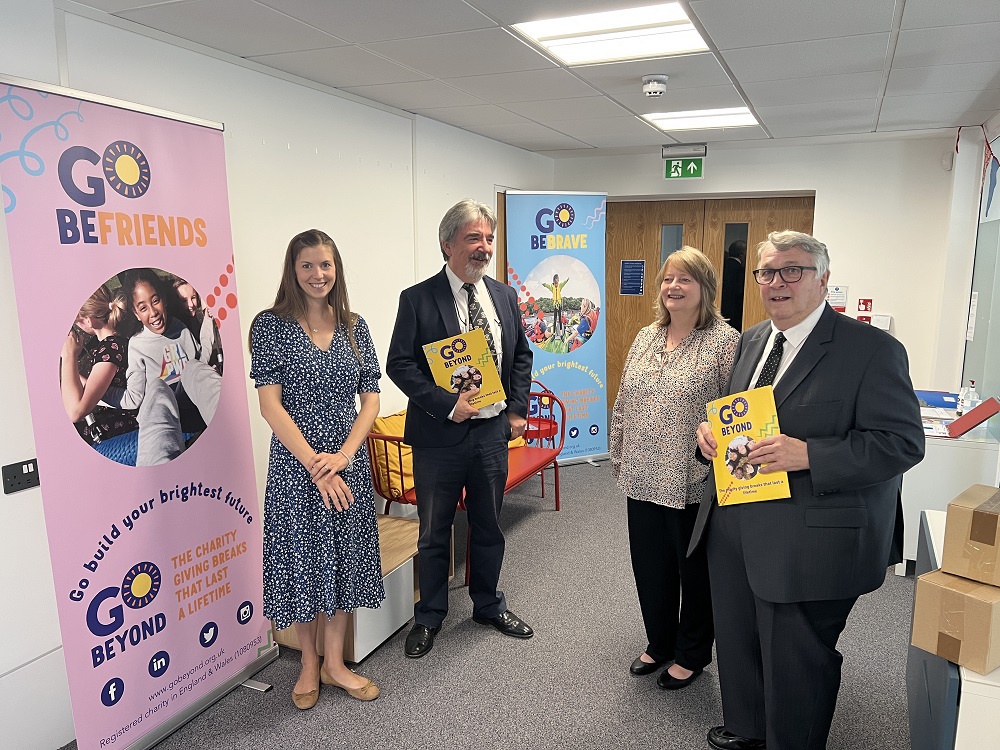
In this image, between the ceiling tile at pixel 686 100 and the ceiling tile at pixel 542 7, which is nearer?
the ceiling tile at pixel 542 7

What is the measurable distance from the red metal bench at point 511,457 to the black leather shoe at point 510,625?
481 mm

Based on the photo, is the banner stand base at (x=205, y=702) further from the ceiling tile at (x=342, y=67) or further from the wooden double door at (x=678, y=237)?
the wooden double door at (x=678, y=237)

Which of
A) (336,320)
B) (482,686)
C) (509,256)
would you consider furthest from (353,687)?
(509,256)

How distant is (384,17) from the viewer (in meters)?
2.32

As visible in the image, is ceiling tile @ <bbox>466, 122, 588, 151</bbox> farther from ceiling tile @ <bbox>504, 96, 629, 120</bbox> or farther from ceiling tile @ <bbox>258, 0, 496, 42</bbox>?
ceiling tile @ <bbox>258, 0, 496, 42</bbox>

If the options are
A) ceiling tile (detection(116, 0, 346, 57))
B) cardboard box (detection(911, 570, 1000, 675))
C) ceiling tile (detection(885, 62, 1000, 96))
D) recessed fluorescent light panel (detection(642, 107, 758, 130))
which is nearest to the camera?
cardboard box (detection(911, 570, 1000, 675))

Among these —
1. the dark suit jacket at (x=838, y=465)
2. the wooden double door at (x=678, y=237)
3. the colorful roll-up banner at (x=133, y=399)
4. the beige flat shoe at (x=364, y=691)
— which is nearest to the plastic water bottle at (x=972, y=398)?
the wooden double door at (x=678, y=237)

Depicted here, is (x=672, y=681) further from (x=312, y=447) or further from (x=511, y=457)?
(x=511, y=457)

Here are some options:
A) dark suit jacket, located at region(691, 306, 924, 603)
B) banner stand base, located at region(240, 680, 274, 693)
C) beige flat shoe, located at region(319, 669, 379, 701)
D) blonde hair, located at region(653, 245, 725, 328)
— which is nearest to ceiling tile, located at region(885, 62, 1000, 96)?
blonde hair, located at region(653, 245, 725, 328)

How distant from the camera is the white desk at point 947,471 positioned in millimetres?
3553

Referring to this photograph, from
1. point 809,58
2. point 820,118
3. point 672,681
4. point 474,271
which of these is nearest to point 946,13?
point 809,58

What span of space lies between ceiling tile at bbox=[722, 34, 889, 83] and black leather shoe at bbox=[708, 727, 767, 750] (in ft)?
7.96

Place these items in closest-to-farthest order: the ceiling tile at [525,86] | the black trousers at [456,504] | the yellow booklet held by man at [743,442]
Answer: the yellow booklet held by man at [743,442]
the black trousers at [456,504]
the ceiling tile at [525,86]

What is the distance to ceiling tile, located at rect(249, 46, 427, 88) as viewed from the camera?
2.81 meters
